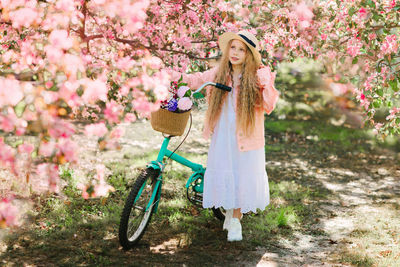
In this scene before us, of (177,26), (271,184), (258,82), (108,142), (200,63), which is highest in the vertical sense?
(177,26)

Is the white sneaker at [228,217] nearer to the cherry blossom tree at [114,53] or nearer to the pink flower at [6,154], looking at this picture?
the cherry blossom tree at [114,53]

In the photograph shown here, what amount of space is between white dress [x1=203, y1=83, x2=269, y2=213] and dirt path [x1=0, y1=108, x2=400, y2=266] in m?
0.48

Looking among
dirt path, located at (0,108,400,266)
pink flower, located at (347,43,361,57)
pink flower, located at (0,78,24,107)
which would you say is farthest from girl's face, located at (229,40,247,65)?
pink flower, located at (0,78,24,107)

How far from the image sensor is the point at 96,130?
247 cm

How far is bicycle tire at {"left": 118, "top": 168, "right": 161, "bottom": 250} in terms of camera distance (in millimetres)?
3631

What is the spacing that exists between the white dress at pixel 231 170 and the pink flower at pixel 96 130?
1.67 m

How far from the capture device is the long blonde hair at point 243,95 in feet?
12.7

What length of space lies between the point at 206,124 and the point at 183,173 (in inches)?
95.5

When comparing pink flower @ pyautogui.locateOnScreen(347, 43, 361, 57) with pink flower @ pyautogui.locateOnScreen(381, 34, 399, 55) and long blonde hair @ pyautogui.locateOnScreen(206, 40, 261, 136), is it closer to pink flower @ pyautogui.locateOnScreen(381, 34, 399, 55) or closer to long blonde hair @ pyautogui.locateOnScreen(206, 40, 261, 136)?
pink flower @ pyautogui.locateOnScreen(381, 34, 399, 55)

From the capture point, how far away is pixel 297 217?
5.08 meters

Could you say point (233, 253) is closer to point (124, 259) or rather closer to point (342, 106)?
point (124, 259)

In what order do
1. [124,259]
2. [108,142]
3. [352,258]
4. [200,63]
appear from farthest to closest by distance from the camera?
1. [200,63]
2. [352,258]
3. [124,259]
4. [108,142]

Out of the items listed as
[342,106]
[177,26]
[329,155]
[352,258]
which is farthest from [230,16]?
[342,106]

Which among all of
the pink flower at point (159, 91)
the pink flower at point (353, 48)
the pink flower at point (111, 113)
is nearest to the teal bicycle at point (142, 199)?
the pink flower at point (159, 91)
